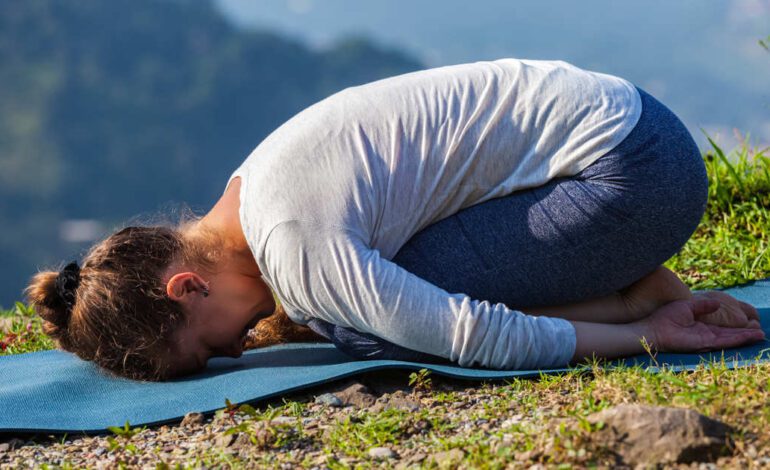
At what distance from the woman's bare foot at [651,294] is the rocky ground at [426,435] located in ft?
1.65

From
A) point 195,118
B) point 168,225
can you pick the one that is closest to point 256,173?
point 168,225

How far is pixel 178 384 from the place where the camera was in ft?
10.2

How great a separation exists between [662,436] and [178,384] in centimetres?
172

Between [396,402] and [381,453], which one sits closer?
[381,453]

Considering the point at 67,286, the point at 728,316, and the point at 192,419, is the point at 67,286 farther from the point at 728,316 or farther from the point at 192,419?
the point at 728,316

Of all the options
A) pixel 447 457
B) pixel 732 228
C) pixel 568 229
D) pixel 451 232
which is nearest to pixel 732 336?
pixel 568 229

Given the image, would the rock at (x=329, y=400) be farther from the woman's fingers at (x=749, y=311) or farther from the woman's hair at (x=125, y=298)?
the woman's fingers at (x=749, y=311)

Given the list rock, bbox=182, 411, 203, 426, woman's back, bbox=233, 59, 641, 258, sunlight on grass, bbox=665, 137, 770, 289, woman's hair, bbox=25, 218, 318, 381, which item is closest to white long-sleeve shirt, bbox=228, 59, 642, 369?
woman's back, bbox=233, 59, 641, 258

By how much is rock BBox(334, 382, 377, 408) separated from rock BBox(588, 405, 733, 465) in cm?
91

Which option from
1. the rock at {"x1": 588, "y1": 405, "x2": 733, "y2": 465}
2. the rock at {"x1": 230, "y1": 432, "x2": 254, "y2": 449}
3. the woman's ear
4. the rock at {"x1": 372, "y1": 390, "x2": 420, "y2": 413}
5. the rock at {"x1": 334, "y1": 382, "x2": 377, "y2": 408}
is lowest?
the rock at {"x1": 588, "y1": 405, "x2": 733, "y2": 465}

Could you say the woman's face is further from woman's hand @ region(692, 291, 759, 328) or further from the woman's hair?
woman's hand @ region(692, 291, 759, 328)

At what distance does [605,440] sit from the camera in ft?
6.46

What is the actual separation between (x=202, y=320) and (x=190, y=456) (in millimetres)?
614

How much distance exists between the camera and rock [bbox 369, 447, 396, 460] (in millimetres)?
2270
